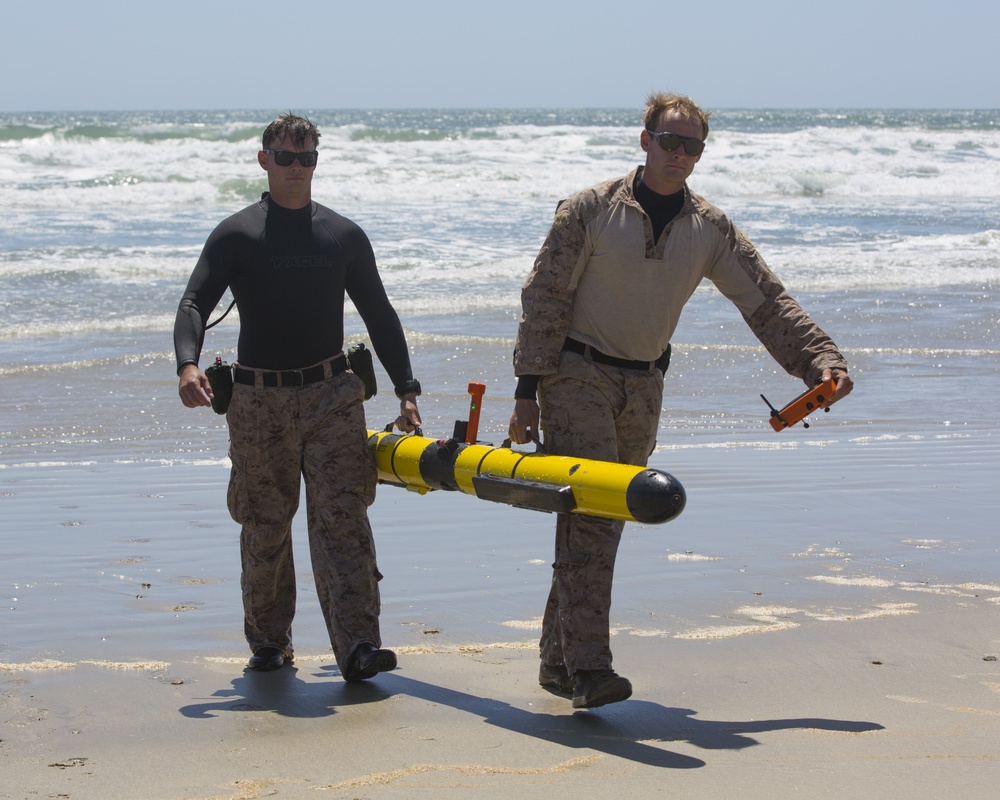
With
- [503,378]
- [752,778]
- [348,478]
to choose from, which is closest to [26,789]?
[348,478]

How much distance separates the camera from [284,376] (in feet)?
14.1

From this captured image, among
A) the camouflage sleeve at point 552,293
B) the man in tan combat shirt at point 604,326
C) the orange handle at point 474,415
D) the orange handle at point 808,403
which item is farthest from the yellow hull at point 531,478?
the orange handle at point 808,403

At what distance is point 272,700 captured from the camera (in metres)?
4.11

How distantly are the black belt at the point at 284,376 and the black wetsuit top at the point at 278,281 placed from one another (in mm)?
25

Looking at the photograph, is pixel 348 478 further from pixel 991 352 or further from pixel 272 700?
pixel 991 352

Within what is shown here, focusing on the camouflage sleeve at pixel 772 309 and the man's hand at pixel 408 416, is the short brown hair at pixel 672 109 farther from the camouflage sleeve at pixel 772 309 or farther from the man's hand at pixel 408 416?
the man's hand at pixel 408 416

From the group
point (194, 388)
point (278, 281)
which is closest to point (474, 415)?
point (278, 281)

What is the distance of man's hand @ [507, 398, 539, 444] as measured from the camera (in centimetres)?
402

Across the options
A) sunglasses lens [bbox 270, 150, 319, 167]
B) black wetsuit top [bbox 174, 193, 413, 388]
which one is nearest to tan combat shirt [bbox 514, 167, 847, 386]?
black wetsuit top [bbox 174, 193, 413, 388]

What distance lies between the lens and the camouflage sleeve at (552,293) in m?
3.98

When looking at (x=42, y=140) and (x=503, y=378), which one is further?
(x=42, y=140)

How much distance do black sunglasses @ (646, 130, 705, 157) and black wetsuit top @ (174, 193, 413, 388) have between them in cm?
106

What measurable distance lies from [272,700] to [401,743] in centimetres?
58

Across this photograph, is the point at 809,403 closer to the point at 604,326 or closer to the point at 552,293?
the point at 604,326
